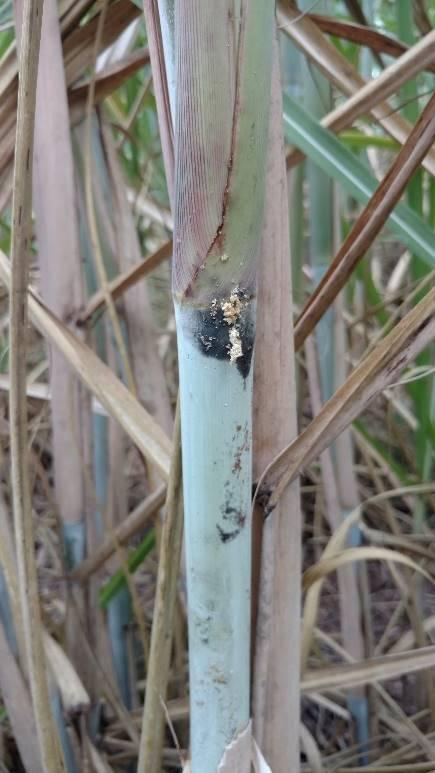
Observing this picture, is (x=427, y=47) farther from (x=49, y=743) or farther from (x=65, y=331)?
(x=49, y=743)

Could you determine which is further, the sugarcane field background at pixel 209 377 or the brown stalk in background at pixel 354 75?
the brown stalk in background at pixel 354 75

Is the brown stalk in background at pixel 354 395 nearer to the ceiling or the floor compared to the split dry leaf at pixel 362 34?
nearer to the floor

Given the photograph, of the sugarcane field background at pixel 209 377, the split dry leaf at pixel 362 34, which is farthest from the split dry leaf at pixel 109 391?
the split dry leaf at pixel 362 34

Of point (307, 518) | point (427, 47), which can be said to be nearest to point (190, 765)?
point (427, 47)

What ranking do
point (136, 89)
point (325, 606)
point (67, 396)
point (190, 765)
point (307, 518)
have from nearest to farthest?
point (190, 765), point (67, 396), point (136, 89), point (325, 606), point (307, 518)

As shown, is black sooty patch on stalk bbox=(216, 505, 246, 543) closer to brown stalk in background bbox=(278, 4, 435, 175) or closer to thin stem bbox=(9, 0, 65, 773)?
thin stem bbox=(9, 0, 65, 773)

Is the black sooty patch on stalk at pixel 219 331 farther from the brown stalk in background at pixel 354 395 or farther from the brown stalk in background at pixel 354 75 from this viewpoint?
the brown stalk in background at pixel 354 75

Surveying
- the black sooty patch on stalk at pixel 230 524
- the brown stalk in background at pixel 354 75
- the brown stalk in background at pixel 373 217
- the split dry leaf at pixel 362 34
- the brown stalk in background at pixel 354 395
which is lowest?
the black sooty patch on stalk at pixel 230 524

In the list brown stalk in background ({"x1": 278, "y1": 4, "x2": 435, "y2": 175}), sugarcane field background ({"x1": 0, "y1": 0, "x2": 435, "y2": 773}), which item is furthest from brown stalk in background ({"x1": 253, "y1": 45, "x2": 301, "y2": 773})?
brown stalk in background ({"x1": 278, "y1": 4, "x2": 435, "y2": 175})
